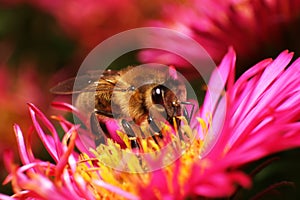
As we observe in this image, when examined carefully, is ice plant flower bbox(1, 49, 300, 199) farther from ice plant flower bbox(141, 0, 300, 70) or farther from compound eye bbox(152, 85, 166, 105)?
ice plant flower bbox(141, 0, 300, 70)

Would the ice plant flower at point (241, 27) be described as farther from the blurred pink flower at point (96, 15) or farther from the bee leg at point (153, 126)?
the blurred pink flower at point (96, 15)

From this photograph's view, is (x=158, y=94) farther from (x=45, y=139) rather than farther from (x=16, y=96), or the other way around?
(x=16, y=96)

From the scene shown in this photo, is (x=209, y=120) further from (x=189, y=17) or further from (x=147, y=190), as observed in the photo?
(x=189, y=17)

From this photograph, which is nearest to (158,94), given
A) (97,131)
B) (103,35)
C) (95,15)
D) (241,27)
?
(97,131)

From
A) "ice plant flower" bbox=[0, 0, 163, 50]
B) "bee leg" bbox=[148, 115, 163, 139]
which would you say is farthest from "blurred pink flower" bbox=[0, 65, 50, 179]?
"bee leg" bbox=[148, 115, 163, 139]

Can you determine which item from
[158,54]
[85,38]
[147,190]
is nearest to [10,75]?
[85,38]

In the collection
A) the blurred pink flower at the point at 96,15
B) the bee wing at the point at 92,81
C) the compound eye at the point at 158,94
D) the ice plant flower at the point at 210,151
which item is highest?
the blurred pink flower at the point at 96,15

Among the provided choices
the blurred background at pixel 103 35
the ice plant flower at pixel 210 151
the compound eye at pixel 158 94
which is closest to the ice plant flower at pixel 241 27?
the blurred background at pixel 103 35
